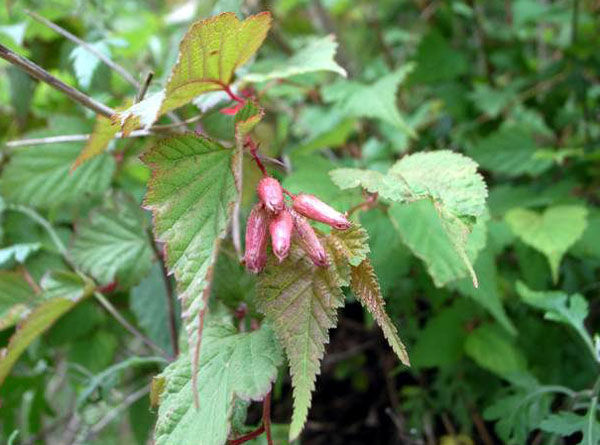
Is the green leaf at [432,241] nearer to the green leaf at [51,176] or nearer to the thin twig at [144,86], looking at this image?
the thin twig at [144,86]

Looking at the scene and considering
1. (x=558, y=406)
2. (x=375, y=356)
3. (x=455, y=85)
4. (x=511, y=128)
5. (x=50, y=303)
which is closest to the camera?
(x=50, y=303)

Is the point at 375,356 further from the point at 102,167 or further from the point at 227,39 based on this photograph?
the point at 227,39

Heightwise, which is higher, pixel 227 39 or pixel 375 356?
pixel 227 39

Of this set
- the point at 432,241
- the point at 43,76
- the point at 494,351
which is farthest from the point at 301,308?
the point at 494,351

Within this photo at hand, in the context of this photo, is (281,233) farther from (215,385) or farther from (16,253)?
(16,253)

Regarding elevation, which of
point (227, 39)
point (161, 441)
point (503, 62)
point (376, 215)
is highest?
point (227, 39)

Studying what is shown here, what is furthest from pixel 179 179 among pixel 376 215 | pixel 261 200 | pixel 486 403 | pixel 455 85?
pixel 455 85
